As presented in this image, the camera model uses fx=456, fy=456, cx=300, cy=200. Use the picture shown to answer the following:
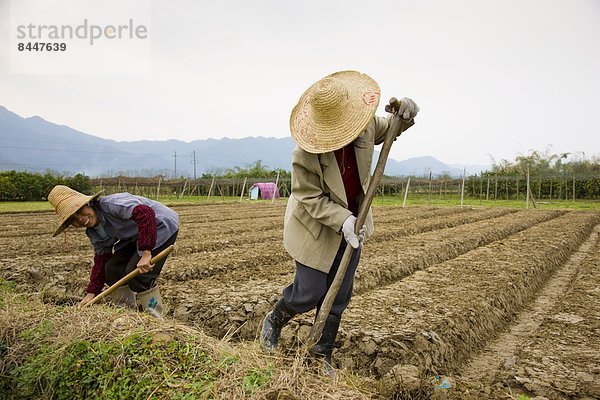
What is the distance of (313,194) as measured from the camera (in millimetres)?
2457

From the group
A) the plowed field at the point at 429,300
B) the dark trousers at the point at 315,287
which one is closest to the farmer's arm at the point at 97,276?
the plowed field at the point at 429,300

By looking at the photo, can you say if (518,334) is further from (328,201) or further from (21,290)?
(21,290)

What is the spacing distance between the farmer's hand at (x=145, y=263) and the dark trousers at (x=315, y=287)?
113 centimetres

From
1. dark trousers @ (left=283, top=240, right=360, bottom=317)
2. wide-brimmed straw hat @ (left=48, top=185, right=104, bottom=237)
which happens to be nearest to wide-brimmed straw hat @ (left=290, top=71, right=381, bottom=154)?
dark trousers @ (left=283, top=240, right=360, bottom=317)

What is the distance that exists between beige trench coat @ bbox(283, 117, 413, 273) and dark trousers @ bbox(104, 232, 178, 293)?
141cm

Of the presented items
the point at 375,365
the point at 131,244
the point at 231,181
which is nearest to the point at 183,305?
the point at 131,244

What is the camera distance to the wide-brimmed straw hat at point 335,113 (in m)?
2.30

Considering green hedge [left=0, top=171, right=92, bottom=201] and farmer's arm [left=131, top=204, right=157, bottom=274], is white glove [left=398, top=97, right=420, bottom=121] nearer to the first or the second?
farmer's arm [left=131, top=204, right=157, bottom=274]

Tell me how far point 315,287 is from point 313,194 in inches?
21.0

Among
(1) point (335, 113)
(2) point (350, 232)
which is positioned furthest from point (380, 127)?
(2) point (350, 232)

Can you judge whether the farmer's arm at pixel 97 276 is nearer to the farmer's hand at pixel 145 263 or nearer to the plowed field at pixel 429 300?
the farmer's hand at pixel 145 263

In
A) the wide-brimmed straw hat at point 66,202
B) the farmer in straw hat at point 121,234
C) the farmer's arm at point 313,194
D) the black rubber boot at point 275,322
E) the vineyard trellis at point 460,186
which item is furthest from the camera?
the vineyard trellis at point 460,186

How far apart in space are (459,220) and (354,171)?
11239 millimetres

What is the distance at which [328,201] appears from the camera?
2467 mm
